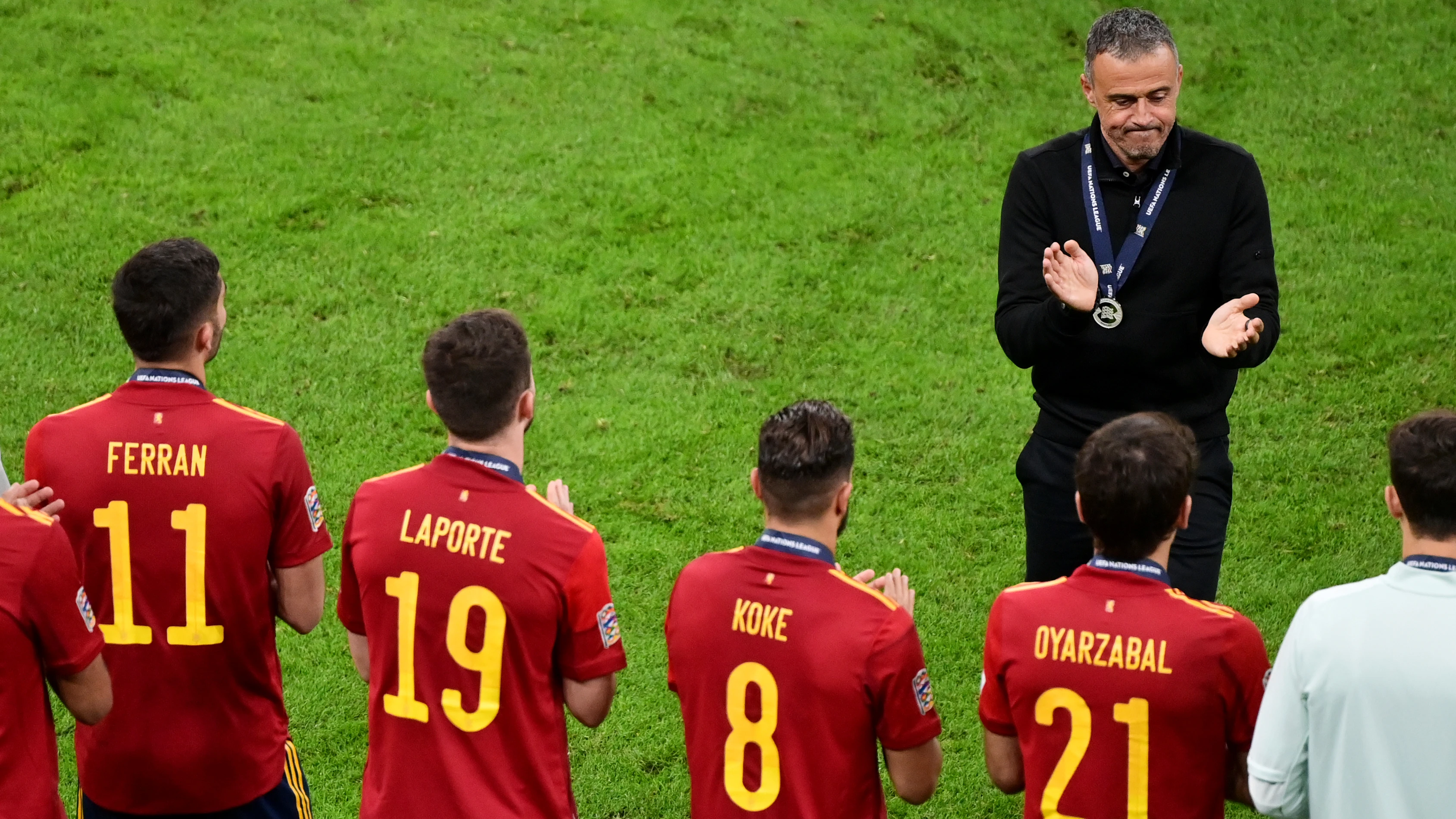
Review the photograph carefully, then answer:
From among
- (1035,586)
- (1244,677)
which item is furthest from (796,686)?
(1244,677)

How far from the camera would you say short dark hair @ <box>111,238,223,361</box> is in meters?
3.48

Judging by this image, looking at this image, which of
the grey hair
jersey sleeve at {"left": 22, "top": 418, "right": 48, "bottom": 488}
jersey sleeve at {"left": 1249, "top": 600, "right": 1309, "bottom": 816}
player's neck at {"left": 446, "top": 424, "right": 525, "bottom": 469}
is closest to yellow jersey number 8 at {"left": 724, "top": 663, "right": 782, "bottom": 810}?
player's neck at {"left": 446, "top": 424, "right": 525, "bottom": 469}

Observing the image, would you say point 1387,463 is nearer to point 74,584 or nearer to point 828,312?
point 828,312

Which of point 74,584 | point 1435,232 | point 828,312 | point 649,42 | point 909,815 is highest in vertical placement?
point 649,42

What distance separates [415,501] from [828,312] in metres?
4.86

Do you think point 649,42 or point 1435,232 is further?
point 649,42

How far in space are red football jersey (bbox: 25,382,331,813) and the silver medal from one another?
2.11 metres

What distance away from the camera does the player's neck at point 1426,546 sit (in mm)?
2766

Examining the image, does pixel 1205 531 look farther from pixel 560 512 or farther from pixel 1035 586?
pixel 560 512

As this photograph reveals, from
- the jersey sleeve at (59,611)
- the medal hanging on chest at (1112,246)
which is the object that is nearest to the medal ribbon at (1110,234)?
the medal hanging on chest at (1112,246)

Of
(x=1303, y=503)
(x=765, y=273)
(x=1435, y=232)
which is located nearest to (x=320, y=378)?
(x=765, y=273)

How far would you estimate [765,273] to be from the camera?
8.05 metres

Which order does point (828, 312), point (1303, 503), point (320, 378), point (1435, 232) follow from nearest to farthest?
point (1303, 503) → point (320, 378) → point (828, 312) → point (1435, 232)

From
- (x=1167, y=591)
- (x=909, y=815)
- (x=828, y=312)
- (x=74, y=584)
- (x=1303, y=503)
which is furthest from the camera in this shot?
(x=828, y=312)
